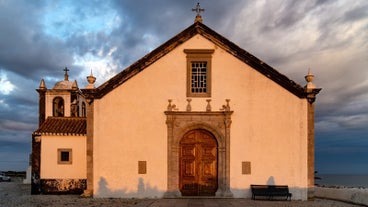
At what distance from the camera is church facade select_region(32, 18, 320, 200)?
15.0m

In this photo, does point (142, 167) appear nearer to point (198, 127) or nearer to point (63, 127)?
point (198, 127)

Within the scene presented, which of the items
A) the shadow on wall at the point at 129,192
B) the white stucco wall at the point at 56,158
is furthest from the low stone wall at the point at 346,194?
the white stucco wall at the point at 56,158

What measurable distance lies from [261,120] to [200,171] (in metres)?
3.35

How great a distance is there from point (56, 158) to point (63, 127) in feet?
5.11

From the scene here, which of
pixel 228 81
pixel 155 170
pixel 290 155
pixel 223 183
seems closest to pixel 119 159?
pixel 155 170

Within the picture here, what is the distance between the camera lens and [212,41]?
15.6 m

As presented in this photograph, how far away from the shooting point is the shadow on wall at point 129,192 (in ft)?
49.2

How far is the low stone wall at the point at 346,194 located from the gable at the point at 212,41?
423 centimetres

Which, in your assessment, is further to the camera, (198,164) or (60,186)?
(60,186)

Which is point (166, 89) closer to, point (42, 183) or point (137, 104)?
point (137, 104)

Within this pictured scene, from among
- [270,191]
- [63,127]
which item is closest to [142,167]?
[63,127]

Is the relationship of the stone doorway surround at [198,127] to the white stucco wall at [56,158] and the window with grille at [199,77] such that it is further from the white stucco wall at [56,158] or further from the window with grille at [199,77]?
the white stucco wall at [56,158]

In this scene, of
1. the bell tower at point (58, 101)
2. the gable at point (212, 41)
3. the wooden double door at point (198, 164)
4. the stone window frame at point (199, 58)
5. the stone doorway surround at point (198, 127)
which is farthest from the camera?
the bell tower at point (58, 101)

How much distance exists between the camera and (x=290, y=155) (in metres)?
15.0
